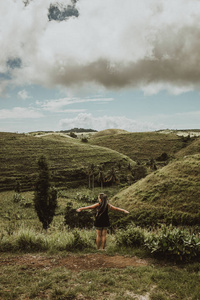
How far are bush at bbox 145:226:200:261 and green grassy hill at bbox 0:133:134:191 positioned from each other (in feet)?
253

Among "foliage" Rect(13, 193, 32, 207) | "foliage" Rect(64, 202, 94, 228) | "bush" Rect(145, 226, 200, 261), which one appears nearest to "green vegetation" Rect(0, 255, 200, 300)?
"bush" Rect(145, 226, 200, 261)

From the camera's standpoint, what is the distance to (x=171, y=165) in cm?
4881

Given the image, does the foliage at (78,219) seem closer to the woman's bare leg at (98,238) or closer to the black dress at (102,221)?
the woman's bare leg at (98,238)

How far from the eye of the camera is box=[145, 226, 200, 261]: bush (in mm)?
7215

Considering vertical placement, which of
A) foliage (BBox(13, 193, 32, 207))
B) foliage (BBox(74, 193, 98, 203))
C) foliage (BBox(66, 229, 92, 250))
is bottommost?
foliage (BBox(74, 193, 98, 203))

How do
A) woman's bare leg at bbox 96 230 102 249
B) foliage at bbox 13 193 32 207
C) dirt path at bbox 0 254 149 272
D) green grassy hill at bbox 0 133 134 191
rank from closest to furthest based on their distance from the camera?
dirt path at bbox 0 254 149 272
woman's bare leg at bbox 96 230 102 249
foliage at bbox 13 193 32 207
green grassy hill at bbox 0 133 134 191

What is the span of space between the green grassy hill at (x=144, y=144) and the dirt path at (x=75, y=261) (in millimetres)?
119269

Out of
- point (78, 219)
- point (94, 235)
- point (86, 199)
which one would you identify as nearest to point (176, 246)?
point (94, 235)

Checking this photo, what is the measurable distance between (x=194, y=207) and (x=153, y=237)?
30.4 metres

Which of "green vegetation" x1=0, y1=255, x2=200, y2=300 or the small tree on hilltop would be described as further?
the small tree on hilltop

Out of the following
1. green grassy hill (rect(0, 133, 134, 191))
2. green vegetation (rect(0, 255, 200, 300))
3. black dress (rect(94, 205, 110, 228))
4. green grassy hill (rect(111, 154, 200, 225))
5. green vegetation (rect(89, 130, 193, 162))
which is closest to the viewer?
green vegetation (rect(0, 255, 200, 300))

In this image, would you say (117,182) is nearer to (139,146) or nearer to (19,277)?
(139,146)

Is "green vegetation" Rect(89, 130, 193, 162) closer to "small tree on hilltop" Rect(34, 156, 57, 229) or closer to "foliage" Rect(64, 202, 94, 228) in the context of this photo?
"foliage" Rect(64, 202, 94, 228)

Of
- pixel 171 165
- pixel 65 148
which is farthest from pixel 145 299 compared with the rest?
pixel 65 148
